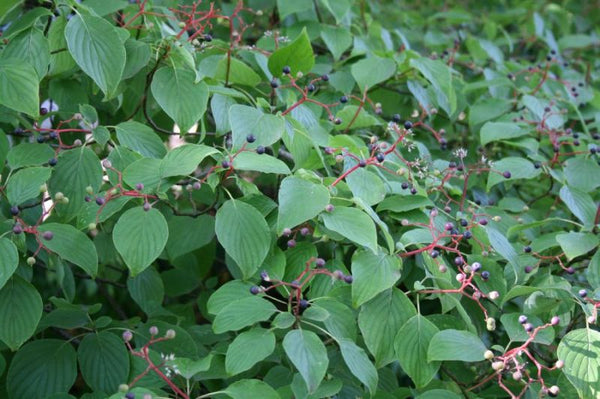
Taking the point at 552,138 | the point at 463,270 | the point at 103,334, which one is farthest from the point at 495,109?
the point at 103,334

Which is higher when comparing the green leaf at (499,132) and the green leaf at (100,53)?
the green leaf at (100,53)

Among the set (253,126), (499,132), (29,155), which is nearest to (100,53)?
(29,155)

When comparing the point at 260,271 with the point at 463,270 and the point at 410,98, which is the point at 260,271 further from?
the point at 410,98

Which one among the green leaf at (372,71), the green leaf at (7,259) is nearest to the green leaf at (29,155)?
the green leaf at (7,259)

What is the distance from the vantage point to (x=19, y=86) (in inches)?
70.1

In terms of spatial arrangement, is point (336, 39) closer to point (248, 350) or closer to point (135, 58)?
point (135, 58)

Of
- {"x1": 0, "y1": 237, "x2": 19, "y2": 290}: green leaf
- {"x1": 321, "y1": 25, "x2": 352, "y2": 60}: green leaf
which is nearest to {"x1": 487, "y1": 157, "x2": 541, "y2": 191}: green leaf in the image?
{"x1": 321, "y1": 25, "x2": 352, "y2": 60}: green leaf

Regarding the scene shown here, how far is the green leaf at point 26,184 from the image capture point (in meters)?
1.73

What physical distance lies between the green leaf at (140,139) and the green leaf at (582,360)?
108cm

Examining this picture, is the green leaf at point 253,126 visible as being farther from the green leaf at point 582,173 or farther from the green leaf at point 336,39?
the green leaf at point 582,173

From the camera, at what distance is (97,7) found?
2121 mm

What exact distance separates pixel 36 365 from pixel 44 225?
1.31 feet

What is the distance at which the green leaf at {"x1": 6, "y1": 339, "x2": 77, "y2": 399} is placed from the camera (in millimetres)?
1869

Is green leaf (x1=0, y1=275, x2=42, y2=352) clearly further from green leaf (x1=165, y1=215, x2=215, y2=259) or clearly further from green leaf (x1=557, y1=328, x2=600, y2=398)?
green leaf (x1=557, y1=328, x2=600, y2=398)
